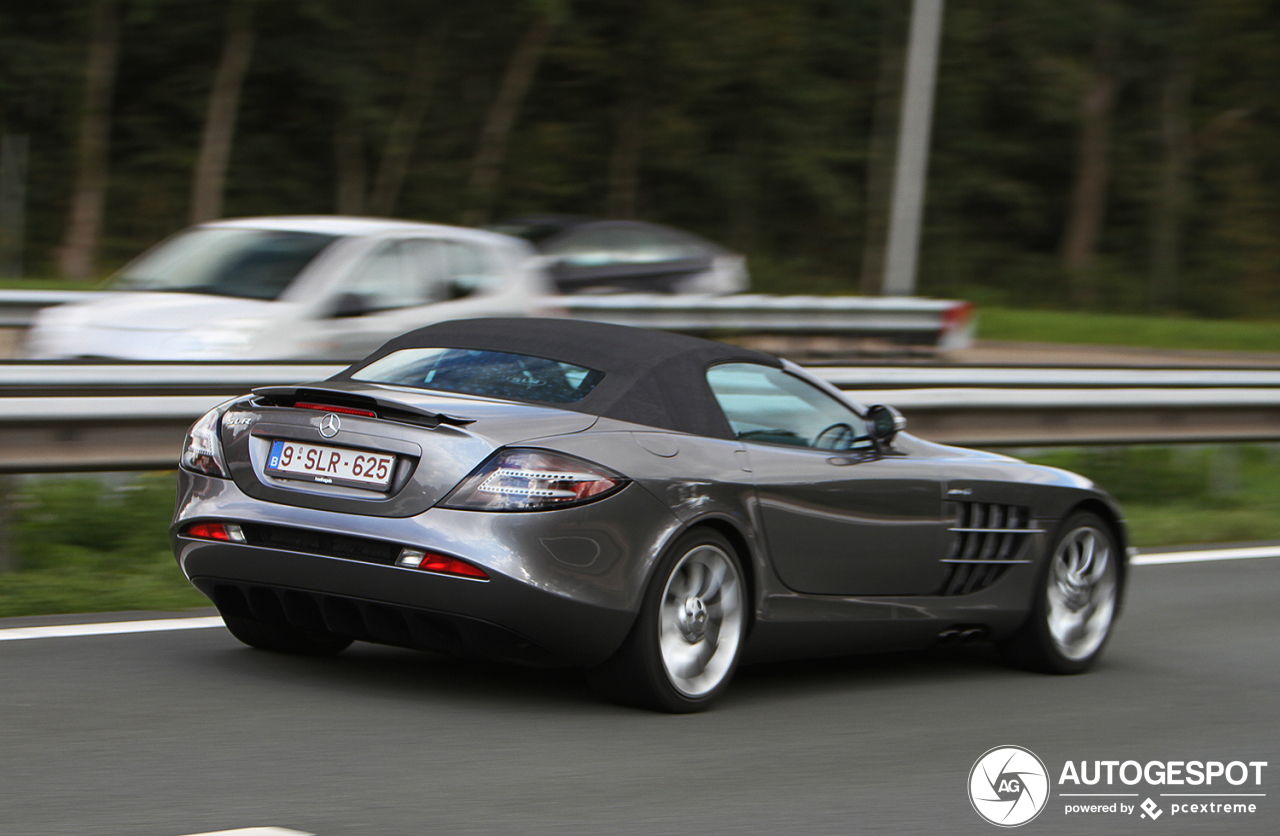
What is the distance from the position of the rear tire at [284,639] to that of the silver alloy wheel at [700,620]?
1346 millimetres

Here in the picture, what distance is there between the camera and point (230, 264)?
12.2 m

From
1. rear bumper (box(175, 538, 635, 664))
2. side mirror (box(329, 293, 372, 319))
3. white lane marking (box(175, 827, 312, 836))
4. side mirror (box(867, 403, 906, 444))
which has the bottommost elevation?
white lane marking (box(175, 827, 312, 836))

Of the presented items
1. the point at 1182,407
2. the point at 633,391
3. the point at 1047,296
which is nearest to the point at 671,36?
the point at 1047,296

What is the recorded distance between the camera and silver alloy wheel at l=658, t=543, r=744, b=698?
5926 mm

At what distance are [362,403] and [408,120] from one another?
104ft

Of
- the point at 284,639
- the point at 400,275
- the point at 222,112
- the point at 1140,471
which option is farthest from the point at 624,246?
the point at 284,639

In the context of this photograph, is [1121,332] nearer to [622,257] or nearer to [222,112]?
[622,257]

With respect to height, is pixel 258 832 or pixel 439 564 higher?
pixel 439 564

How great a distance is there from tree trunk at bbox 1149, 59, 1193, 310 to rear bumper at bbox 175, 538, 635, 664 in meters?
43.3

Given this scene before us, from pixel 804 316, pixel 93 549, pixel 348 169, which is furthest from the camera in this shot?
pixel 348 169

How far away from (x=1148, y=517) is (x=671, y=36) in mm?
26806

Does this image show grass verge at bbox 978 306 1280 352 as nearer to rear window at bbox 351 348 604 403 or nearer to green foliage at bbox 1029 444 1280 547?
green foliage at bbox 1029 444 1280 547

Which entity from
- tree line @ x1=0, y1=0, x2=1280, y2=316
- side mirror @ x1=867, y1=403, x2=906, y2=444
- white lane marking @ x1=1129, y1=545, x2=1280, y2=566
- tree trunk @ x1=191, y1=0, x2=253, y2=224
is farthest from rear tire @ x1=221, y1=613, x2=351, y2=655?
tree trunk @ x1=191, y1=0, x2=253, y2=224

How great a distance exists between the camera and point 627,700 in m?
5.98
